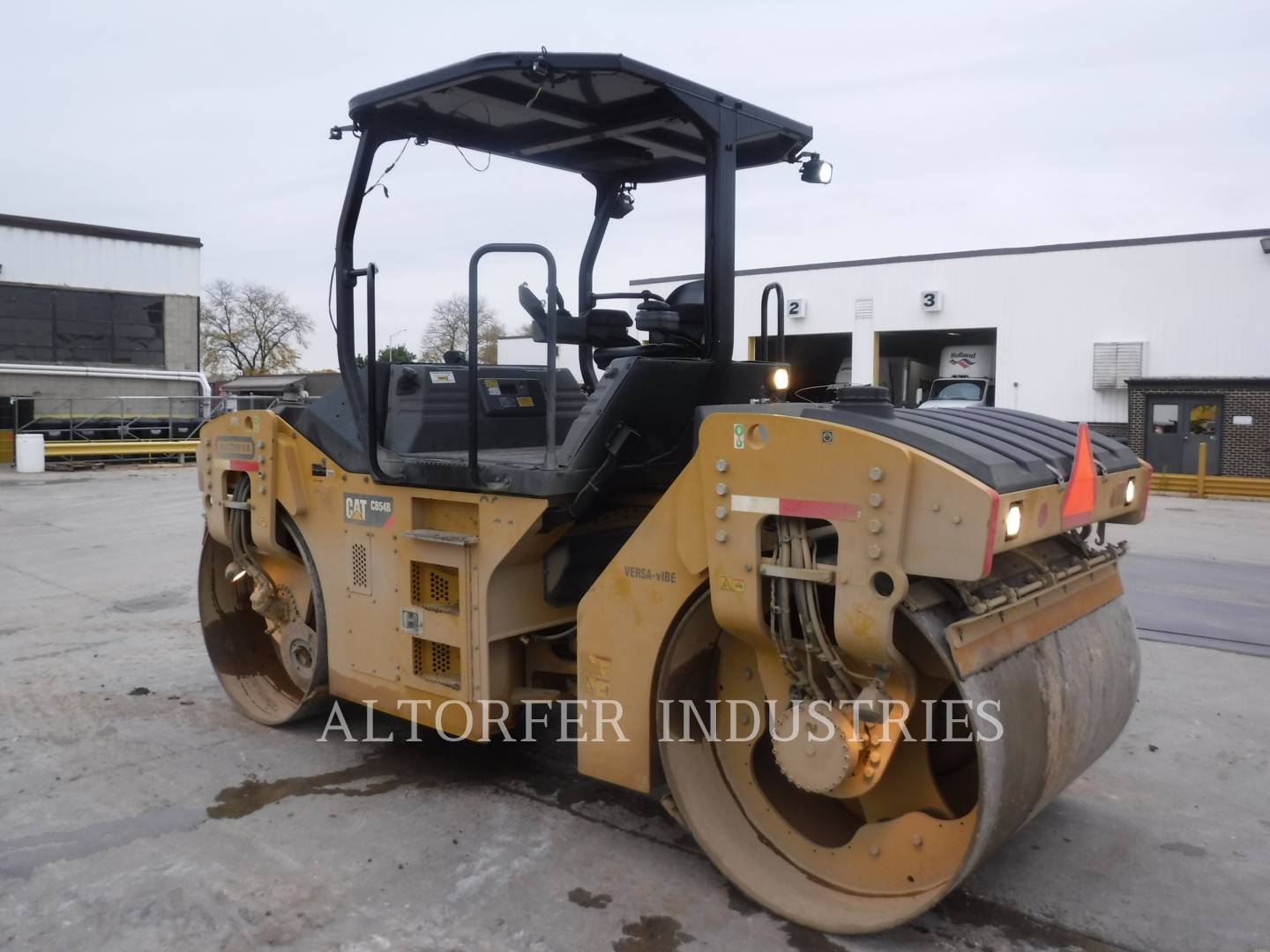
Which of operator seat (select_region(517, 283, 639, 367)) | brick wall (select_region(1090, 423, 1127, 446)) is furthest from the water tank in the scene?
brick wall (select_region(1090, 423, 1127, 446))

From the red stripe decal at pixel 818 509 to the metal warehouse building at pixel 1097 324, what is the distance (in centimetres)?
1829

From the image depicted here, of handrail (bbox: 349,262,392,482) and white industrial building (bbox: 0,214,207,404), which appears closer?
handrail (bbox: 349,262,392,482)

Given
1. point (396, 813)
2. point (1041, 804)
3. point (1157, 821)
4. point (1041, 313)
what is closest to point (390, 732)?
point (396, 813)

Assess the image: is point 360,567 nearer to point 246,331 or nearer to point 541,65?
point 541,65

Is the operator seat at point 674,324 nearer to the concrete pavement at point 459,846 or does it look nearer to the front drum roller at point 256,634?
the concrete pavement at point 459,846

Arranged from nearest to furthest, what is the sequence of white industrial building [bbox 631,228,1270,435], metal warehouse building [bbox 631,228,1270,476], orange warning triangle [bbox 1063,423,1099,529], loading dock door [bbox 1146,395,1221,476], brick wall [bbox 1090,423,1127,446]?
orange warning triangle [bbox 1063,423,1099,529] < loading dock door [bbox 1146,395,1221,476] < metal warehouse building [bbox 631,228,1270,476] < white industrial building [bbox 631,228,1270,435] < brick wall [bbox 1090,423,1127,446]

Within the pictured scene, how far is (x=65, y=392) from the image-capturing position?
82.3 ft

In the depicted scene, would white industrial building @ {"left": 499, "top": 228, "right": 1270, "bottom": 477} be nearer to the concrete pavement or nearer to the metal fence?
the metal fence

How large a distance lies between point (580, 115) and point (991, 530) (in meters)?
2.68

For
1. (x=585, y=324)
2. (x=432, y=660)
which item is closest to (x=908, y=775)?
(x=432, y=660)

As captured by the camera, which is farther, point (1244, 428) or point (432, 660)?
point (1244, 428)

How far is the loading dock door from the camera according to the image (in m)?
18.5

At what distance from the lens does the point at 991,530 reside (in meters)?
2.53

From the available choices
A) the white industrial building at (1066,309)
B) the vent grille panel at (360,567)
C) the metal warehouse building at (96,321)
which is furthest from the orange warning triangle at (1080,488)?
the metal warehouse building at (96,321)
